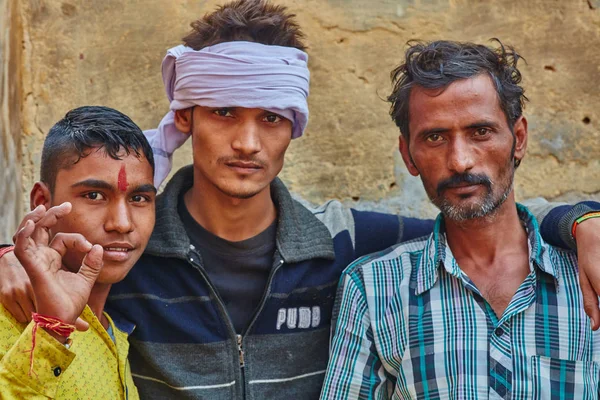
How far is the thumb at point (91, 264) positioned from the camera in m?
1.94

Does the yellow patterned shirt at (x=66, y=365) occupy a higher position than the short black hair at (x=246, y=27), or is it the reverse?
the short black hair at (x=246, y=27)

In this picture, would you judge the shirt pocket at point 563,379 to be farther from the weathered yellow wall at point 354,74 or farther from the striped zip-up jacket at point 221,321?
the weathered yellow wall at point 354,74

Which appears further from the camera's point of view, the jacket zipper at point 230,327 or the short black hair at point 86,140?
the jacket zipper at point 230,327

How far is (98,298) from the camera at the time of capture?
2.35 metres

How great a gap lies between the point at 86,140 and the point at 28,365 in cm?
74

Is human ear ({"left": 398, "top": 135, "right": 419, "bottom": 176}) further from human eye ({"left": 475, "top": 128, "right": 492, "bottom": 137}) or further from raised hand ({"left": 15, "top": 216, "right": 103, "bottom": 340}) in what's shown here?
raised hand ({"left": 15, "top": 216, "right": 103, "bottom": 340})

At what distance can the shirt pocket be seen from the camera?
7.29ft

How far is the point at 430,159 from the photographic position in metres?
2.44

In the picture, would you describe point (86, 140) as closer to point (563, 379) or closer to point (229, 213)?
point (229, 213)

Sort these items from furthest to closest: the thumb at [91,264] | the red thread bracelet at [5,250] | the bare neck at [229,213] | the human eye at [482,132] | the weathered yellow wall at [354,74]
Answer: the weathered yellow wall at [354,74], the bare neck at [229,213], the human eye at [482,132], the red thread bracelet at [5,250], the thumb at [91,264]

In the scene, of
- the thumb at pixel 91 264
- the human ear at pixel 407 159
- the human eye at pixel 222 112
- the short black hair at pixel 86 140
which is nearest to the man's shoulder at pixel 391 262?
the human ear at pixel 407 159

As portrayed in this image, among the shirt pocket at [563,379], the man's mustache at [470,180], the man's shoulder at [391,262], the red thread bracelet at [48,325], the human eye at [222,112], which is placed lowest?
the shirt pocket at [563,379]

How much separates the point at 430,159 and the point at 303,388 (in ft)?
2.85


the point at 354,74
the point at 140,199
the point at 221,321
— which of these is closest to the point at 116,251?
the point at 140,199
